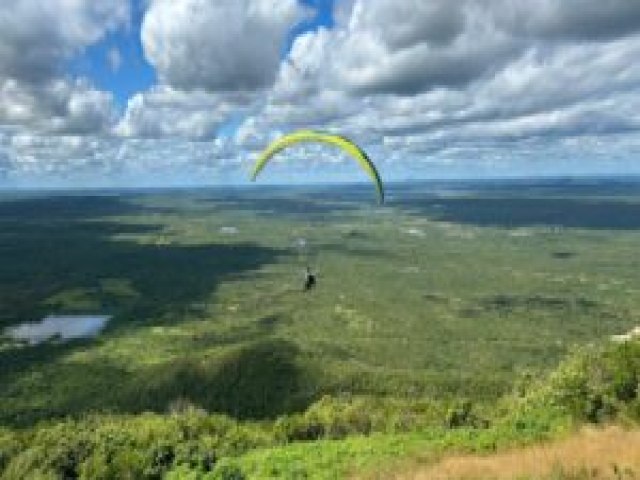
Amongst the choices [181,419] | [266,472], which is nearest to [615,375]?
[266,472]

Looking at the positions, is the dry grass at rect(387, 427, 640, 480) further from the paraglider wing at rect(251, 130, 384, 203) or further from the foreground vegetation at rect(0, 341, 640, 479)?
the paraglider wing at rect(251, 130, 384, 203)

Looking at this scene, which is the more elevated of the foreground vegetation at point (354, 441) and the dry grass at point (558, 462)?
the dry grass at point (558, 462)

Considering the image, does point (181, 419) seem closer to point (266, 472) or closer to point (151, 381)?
point (266, 472)

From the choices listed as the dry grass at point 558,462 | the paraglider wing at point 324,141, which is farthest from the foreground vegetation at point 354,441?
the paraglider wing at point 324,141

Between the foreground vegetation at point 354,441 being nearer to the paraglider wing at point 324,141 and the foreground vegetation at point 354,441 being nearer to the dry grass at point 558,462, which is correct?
the dry grass at point 558,462

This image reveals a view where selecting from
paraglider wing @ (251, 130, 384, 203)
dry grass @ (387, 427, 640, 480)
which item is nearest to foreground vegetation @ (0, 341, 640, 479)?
dry grass @ (387, 427, 640, 480)
